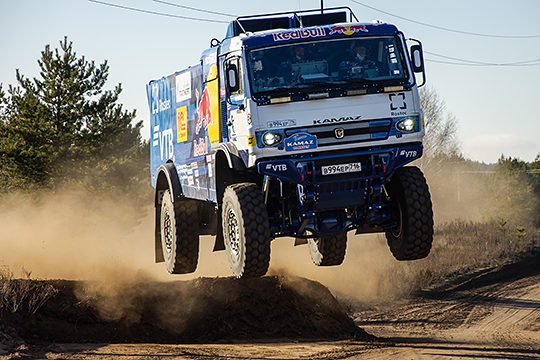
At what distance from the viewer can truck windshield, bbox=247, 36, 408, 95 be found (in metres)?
8.75

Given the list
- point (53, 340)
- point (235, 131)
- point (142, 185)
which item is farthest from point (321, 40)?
point (142, 185)

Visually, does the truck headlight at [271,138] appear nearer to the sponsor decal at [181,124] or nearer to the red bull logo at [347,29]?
the red bull logo at [347,29]

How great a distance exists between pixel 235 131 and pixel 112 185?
22.7 metres

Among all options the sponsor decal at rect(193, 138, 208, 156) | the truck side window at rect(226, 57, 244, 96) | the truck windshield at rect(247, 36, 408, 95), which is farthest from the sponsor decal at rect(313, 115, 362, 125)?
the sponsor decal at rect(193, 138, 208, 156)

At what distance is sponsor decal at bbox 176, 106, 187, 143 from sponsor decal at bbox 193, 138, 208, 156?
0.66 metres

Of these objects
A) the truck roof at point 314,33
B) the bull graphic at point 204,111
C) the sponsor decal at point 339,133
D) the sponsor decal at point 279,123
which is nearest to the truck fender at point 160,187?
the bull graphic at point 204,111

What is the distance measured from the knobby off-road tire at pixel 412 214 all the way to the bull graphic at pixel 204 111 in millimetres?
3310

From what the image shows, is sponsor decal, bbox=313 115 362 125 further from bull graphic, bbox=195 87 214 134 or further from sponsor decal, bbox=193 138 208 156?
sponsor decal, bbox=193 138 208 156

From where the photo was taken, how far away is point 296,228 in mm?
9516

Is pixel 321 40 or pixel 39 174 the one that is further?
pixel 39 174

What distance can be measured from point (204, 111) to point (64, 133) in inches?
834

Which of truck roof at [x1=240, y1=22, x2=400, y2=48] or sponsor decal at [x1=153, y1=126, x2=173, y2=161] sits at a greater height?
truck roof at [x1=240, y1=22, x2=400, y2=48]

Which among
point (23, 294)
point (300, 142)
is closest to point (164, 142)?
point (300, 142)

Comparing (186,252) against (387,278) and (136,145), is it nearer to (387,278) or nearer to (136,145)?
(387,278)
